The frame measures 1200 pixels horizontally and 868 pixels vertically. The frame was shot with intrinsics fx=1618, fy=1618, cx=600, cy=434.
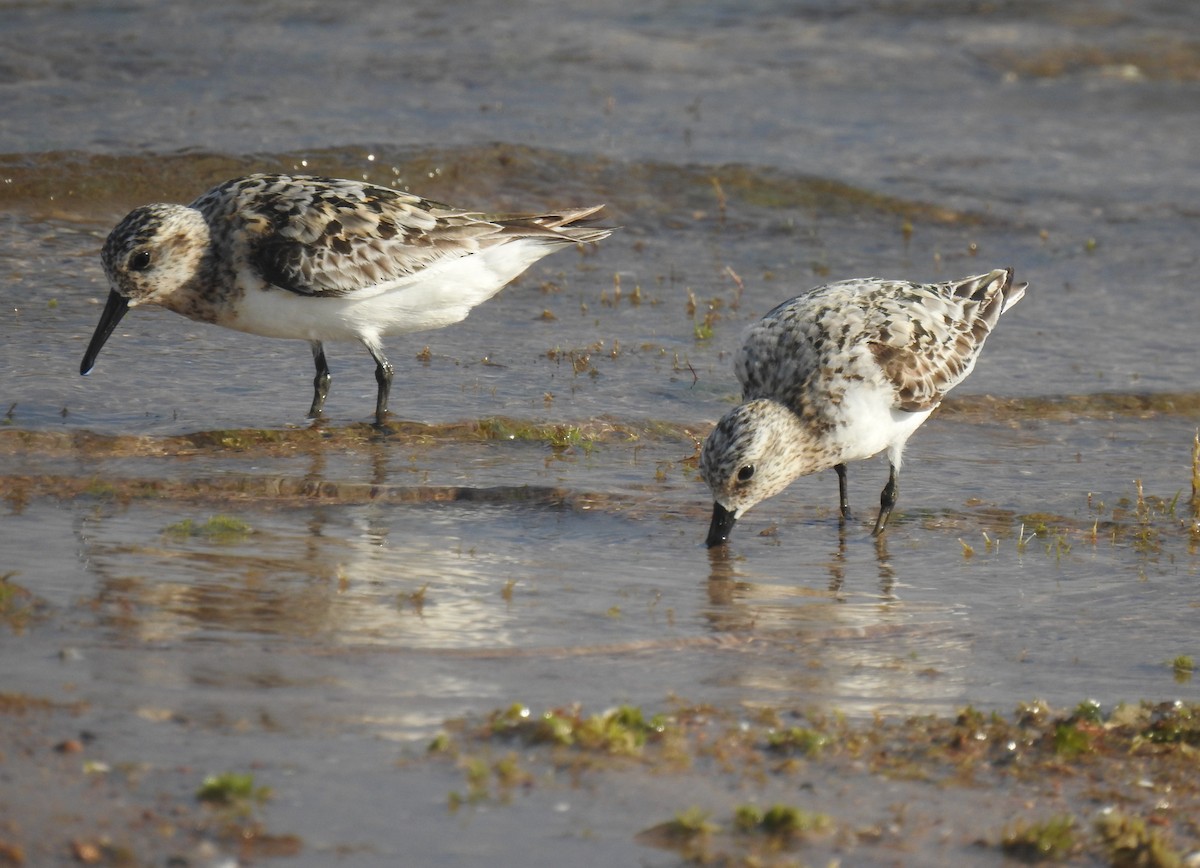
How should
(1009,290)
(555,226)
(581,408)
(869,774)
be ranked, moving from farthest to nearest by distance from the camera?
Answer: (555,226), (581,408), (1009,290), (869,774)

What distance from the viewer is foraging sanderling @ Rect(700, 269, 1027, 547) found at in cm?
811

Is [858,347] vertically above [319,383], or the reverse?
[858,347]

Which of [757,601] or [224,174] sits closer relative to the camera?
[757,601]

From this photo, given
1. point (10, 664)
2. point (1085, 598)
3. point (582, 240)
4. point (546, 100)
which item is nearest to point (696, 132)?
point (546, 100)

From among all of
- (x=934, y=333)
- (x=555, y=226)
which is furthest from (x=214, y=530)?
(x=934, y=333)

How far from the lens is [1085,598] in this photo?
299 inches

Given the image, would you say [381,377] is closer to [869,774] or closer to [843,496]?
[843,496]

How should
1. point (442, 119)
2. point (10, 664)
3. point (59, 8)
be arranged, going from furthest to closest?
point (59, 8) → point (442, 119) → point (10, 664)

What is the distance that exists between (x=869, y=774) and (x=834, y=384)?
144 inches

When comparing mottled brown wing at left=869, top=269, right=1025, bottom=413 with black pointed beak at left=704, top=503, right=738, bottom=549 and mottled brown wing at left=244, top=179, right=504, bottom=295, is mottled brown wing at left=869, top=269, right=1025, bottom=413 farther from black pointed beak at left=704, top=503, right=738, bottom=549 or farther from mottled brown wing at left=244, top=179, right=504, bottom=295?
mottled brown wing at left=244, top=179, right=504, bottom=295

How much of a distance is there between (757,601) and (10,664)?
326cm

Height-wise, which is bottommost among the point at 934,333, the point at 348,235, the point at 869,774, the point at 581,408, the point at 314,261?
the point at 581,408

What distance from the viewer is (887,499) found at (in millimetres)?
8914

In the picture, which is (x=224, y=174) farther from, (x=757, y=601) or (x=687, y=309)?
(x=757, y=601)
